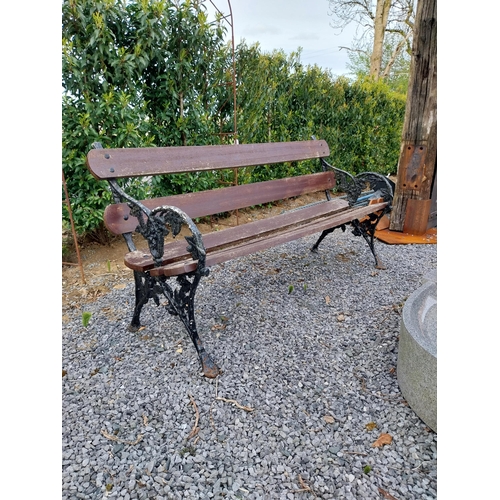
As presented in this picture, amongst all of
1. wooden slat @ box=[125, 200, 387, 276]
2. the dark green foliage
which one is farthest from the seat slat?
the dark green foliage

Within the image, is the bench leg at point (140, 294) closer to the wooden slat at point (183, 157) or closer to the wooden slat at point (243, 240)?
the wooden slat at point (243, 240)

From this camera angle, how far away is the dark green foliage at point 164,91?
318 centimetres

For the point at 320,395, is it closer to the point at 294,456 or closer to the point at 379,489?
the point at 294,456

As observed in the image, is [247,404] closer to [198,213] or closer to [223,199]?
[198,213]

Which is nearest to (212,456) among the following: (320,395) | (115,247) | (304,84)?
(320,395)

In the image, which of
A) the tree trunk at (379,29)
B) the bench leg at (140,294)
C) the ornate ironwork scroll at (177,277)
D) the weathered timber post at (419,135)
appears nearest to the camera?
the ornate ironwork scroll at (177,277)

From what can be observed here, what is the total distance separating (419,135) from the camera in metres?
3.91

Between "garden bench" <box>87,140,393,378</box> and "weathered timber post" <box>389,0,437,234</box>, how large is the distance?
34.4 inches

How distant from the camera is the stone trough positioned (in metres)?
1.54

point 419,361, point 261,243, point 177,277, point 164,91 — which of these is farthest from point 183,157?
point 419,361

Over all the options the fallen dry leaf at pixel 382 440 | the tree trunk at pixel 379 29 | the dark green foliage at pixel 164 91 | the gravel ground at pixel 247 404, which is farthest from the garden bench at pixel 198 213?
the tree trunk at pixel 379 29

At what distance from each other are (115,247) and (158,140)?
1220 millimetres

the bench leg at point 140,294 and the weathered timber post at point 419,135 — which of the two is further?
the weathered timber post at point 419,135

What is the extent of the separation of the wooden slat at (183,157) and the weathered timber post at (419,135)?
1.26m
